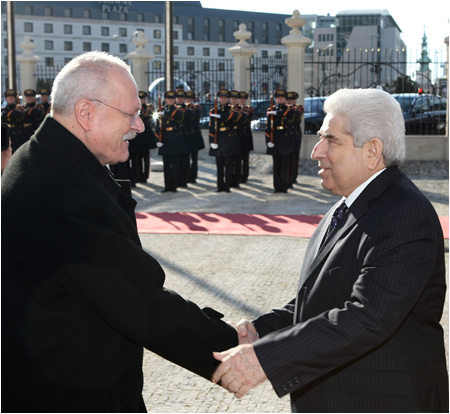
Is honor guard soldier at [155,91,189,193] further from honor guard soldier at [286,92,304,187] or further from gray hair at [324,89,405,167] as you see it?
gray hair at [324,89,405,167]

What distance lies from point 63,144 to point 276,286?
4837 millimetres

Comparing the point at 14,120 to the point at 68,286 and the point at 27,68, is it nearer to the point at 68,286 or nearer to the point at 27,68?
the point at 27,68

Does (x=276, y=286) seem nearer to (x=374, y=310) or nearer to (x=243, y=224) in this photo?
(x=243, y=224)

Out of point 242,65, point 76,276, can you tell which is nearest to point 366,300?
point 76,276

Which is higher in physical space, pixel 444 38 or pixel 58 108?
pixel 444 38

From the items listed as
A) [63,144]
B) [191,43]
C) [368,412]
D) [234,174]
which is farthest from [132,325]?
[191,43]

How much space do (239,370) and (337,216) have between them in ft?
2.27

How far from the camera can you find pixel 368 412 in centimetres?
247

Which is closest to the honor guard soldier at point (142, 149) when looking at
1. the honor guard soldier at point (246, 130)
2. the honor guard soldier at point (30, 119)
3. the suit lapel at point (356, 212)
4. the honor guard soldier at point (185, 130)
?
the honor guard soldier at point (185, 130)

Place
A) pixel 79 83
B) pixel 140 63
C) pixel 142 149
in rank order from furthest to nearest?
pixel 140 63 → pixel 142 149 → pixel 79 83

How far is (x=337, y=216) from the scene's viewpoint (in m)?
2.75

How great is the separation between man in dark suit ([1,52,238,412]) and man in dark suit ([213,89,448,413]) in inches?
16.1

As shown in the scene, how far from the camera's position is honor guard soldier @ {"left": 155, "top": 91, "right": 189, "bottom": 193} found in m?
14.9

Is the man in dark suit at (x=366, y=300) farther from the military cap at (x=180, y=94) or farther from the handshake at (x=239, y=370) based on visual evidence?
the military cap at (x=180, y=94)
